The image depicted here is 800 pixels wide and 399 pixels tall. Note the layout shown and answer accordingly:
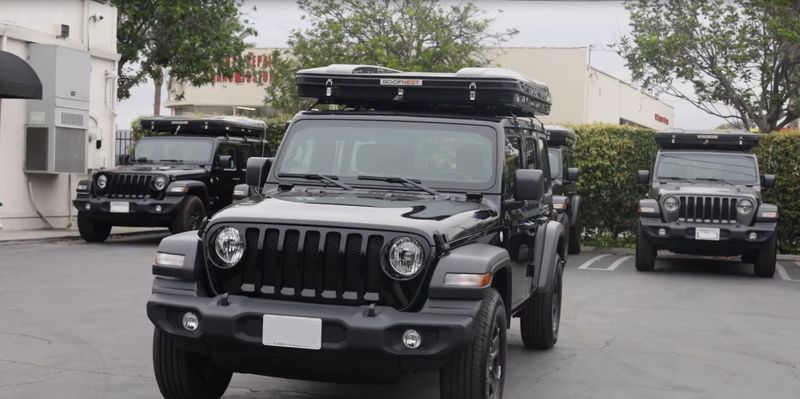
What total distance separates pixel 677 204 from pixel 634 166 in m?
5.02

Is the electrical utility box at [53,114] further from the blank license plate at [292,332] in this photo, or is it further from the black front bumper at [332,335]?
the blank license plate at [292,332]

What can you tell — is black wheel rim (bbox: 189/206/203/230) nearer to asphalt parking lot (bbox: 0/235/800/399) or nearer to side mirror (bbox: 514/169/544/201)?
→ asphalt parking lot (bbox: 0/235/800/399)

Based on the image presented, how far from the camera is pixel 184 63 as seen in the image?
93.5 feet

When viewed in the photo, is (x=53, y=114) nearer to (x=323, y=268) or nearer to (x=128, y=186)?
(x=128, y=186)

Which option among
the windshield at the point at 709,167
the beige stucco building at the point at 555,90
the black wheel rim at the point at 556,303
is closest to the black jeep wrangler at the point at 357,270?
the black wheel rim at the point at 556,303

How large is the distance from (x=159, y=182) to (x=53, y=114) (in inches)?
120

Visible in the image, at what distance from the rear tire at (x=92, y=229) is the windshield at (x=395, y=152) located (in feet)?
36.2

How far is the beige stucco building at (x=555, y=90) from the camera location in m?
44.7

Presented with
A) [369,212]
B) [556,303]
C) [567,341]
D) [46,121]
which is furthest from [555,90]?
[369,212]

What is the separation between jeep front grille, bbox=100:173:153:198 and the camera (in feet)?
54.7

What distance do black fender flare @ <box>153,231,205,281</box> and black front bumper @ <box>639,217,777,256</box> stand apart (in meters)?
10.4

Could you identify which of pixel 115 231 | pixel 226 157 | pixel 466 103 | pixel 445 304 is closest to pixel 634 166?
pixel 226 157

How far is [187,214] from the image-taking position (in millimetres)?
16797

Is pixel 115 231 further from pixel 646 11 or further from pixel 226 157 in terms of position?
pixel 646 11
